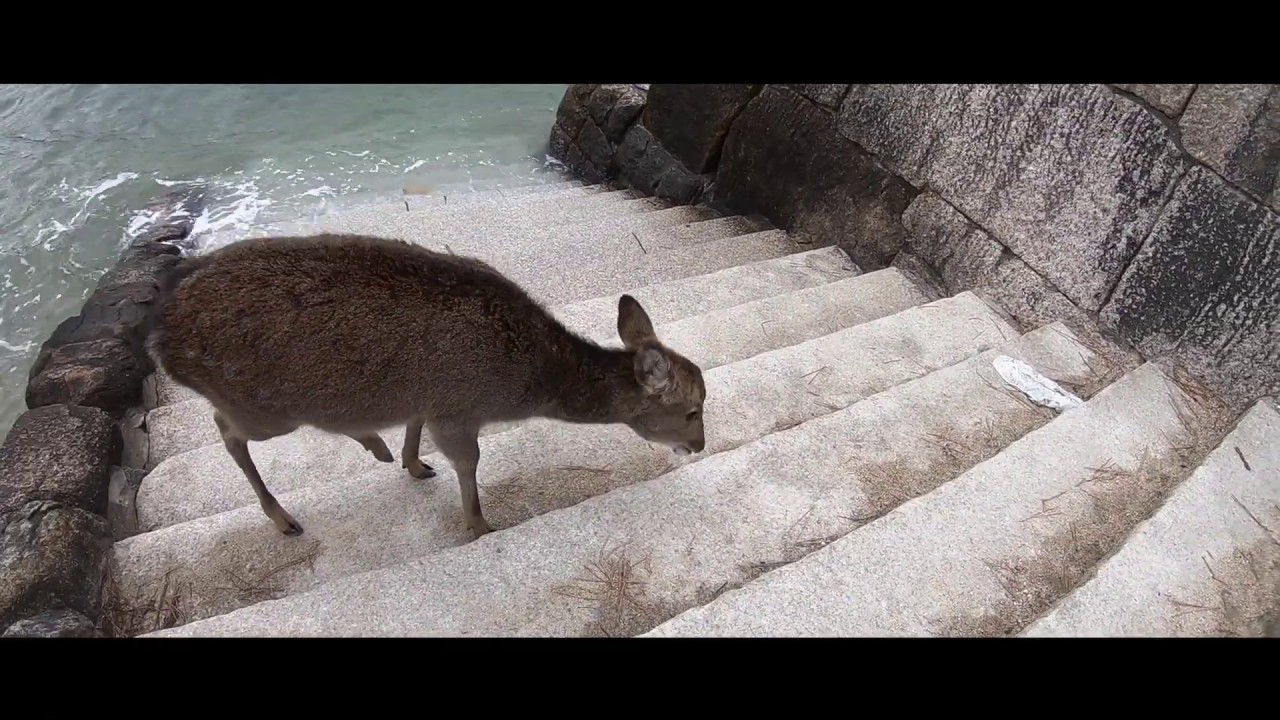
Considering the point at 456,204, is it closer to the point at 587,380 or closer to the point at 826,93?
the point at 826,93

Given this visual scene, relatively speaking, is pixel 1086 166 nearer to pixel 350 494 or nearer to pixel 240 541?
pixel 350 494

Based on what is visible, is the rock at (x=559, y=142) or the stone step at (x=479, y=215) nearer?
the stone step at (x=479, y=215)

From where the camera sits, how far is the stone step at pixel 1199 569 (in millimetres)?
2299

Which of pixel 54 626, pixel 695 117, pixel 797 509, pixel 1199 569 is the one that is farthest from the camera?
pixel 695 117

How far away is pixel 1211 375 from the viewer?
3.64 meters

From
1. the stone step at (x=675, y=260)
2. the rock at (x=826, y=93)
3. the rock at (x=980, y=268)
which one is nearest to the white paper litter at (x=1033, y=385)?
the rock at (x=980, y=268)

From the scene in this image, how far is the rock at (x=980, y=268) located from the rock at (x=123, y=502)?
16.5ft

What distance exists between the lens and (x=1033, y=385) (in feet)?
12.3

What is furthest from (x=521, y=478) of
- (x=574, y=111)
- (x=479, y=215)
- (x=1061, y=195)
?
(x=574, y=111)

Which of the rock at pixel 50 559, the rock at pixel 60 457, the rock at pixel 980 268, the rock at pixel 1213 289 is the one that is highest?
the rock at pixel 1213 289

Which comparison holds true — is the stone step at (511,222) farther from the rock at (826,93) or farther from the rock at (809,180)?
the rock at (826,93)

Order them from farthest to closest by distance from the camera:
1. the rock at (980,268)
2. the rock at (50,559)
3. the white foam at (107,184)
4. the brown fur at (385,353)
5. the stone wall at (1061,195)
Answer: the white foam at (107,184)
the rock at (980,268)
the stone wall at (1061,195)
the brown fur at (385,353)
the rock at (50,559)

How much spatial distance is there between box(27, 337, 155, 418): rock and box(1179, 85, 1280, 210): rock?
20.8ft

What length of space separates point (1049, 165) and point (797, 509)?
9.40 ft
